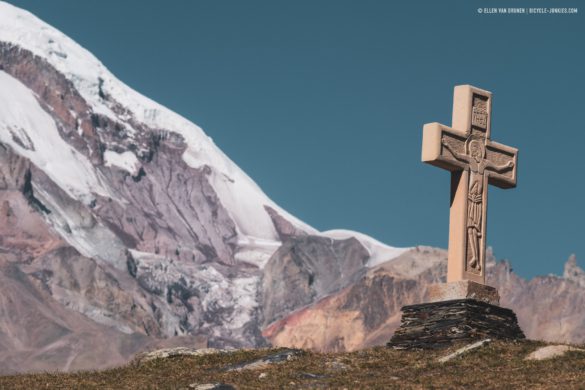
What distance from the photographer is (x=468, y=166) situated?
35.5m

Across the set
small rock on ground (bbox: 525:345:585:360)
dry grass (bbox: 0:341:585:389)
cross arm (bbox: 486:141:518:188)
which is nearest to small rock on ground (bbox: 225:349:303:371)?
dry grass (bbox: 0:341:585:389)

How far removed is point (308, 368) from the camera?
1198 inches

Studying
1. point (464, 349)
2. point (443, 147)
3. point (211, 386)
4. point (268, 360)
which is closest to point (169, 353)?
point (268, 360)

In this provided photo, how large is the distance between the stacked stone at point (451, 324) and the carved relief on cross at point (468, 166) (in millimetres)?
1118

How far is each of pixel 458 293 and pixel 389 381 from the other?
631cm

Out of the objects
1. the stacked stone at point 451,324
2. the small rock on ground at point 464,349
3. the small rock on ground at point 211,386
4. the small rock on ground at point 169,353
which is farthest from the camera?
the small rock on ground at point 169,353

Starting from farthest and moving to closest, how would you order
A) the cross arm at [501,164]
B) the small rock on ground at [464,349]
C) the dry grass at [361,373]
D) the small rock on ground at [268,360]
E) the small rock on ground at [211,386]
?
1. the cross arm at [501,164]
2. the small rock on ground at [268,360]
3. the small rock on ground at [464,349]
4. the small rock on ground at [211,386]
5. the dry grass at [361,373]

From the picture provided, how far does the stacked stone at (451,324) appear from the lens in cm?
3325

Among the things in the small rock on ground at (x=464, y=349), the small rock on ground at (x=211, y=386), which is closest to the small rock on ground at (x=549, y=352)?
the small rock on ground at (x=464, y=349)

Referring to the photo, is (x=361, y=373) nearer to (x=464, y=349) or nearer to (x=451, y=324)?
(x=464, y=349)

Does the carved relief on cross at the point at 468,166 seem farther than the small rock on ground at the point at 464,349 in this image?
Yes

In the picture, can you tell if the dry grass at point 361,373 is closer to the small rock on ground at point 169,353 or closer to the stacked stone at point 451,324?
the small rock on ground at point 169,353

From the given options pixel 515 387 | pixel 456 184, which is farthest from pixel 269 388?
pixel 456 184

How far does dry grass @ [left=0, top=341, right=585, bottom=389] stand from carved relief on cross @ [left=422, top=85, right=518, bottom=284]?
3231mm
